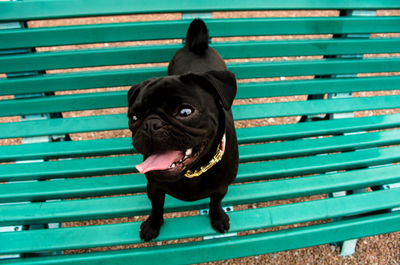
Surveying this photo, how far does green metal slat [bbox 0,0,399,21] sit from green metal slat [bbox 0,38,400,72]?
0.23 m

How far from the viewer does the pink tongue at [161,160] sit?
113 centimetres

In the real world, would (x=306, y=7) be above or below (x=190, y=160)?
above

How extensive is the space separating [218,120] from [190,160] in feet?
0.79

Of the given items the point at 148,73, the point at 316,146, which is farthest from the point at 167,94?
the point at 316,146

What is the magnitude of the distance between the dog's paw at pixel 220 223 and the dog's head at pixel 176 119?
48 centimetres

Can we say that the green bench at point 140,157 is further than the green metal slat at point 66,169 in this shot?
No

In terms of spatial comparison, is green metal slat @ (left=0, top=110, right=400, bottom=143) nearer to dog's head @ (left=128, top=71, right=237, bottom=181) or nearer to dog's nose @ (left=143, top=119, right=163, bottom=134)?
dog's head @ (left=128, top=71, right=237, bottom=181)

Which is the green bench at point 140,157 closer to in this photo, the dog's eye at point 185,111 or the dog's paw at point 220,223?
the dog's paw at point 220,223

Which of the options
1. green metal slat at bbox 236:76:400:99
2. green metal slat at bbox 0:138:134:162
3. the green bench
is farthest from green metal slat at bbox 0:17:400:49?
green metal slat at bbox 0:138:134:162

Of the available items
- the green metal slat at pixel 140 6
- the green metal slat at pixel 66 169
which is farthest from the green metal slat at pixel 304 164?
the green metal slat at pixel 140 6

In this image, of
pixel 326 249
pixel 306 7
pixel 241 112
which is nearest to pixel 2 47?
pixel 241 112

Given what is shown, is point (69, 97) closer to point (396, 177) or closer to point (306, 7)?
point (306, 7)

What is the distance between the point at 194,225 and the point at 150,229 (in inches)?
9.7

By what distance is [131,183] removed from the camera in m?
1.69
